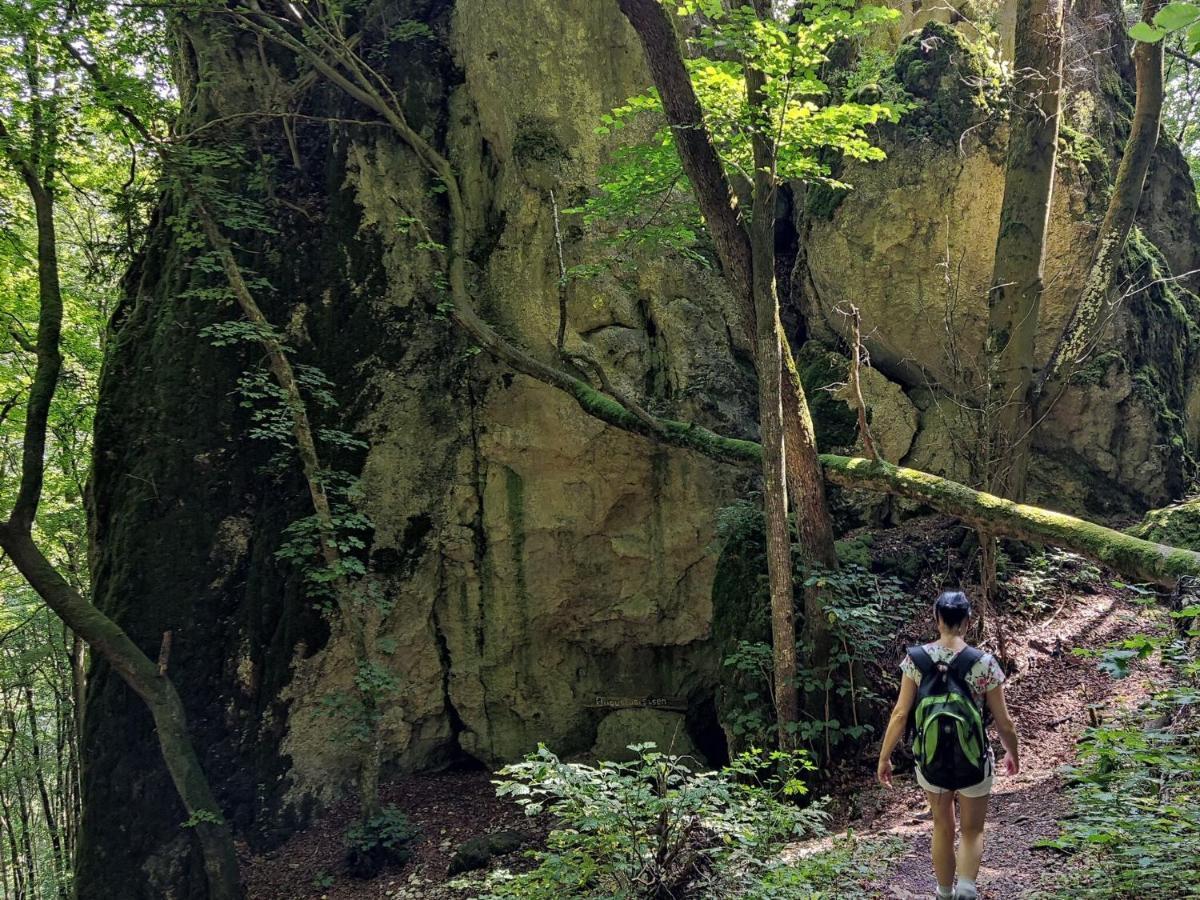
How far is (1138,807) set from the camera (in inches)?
131

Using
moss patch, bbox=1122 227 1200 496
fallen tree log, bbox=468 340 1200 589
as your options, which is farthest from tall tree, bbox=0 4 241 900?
moss patch, bbox=1122 227 1200 496

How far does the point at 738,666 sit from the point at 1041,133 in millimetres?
6008

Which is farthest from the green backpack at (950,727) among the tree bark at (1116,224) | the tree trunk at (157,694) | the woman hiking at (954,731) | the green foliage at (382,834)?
the tree trunk at (157,694)

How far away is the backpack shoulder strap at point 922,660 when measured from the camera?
122 inches

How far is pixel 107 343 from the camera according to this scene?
9391 millimetres

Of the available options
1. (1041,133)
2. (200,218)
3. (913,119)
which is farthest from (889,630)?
(200,218)

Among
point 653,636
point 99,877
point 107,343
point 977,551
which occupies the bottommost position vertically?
point 99,877

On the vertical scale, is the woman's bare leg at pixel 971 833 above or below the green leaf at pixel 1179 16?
below

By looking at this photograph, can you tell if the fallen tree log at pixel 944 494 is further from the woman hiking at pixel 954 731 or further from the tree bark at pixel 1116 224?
the woman hiking at pixel 954 731

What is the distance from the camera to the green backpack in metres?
2.96

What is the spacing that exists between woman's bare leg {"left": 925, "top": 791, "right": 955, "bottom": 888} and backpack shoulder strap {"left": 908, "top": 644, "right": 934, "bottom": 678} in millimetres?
560

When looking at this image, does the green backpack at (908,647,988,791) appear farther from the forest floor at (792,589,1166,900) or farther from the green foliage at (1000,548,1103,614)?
the green foliage at (1000,548,1103,614)

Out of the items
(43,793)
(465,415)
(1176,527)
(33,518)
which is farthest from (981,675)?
(43,793)

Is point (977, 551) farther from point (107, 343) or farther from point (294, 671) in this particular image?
point (107, 343)
